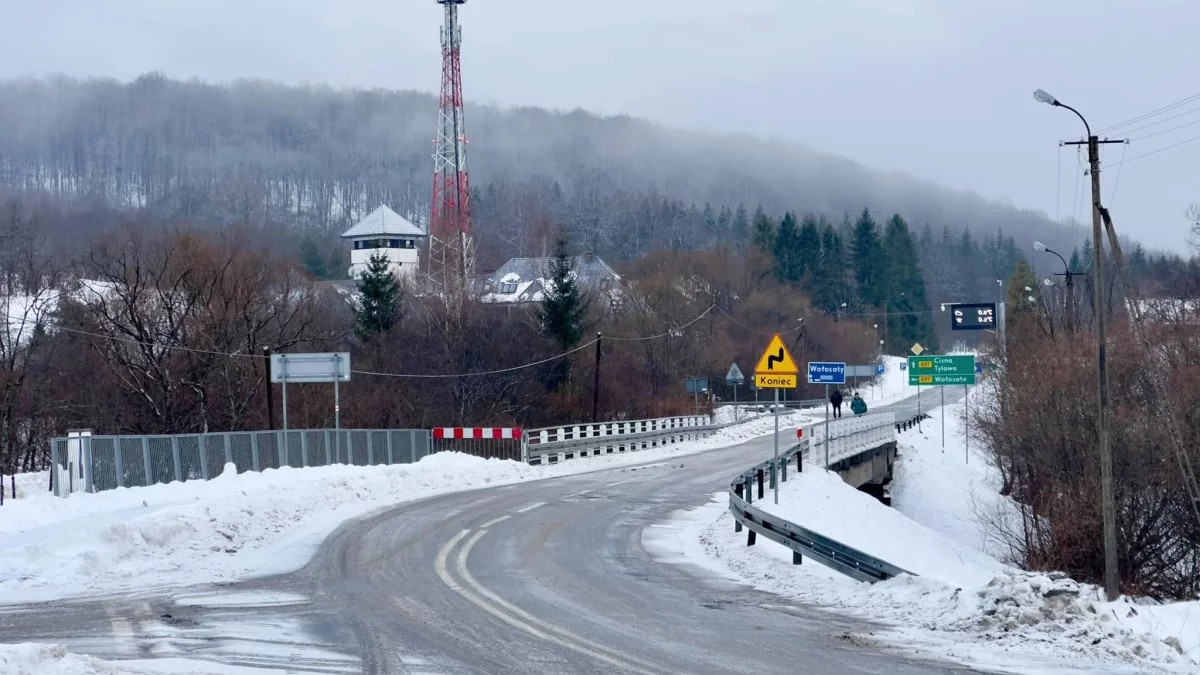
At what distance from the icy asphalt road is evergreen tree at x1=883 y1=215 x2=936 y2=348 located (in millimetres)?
125664

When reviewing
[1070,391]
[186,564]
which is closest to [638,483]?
[1070,391]

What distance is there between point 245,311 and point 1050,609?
5360 cm

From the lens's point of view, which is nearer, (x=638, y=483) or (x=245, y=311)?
(x=638, y=483)

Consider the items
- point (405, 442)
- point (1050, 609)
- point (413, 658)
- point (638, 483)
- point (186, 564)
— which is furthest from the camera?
point (405, 442)

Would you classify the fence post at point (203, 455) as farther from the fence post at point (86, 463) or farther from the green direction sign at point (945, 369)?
the green direction sign at point (945, 369)

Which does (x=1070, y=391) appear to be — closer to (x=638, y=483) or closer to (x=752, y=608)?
(x=638, y=483)

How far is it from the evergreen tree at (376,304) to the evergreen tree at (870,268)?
7801cm

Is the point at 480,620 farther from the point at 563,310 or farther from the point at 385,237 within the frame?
the point at 385,237

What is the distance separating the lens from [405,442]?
132 ft

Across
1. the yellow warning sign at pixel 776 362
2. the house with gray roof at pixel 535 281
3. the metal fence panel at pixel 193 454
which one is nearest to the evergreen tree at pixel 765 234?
the house with gray roof at pixel 535 281

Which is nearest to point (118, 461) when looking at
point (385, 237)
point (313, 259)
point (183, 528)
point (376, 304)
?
point (183, 528)

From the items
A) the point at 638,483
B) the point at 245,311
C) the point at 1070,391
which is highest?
the point at 245,311

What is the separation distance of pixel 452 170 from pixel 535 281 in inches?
851

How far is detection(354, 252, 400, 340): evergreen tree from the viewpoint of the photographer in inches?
2857
